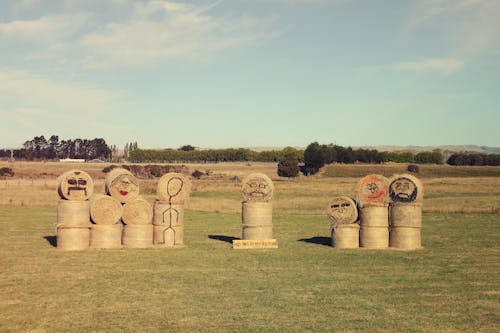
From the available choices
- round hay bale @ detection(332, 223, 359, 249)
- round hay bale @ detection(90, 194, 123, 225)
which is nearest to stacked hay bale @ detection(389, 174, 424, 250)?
round hay bale @ detection(332, 223, 359, 249)

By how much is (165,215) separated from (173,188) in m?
1.02

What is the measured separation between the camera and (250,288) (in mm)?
13617

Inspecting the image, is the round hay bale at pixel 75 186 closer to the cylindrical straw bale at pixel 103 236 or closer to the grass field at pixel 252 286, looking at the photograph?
the cylindrical straw bale at pixel 103 236

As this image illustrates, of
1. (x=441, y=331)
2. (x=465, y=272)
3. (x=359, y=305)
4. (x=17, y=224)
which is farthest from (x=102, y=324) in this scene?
(x=17, y=224)

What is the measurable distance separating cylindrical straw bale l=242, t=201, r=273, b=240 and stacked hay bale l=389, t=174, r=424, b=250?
4.34 meters

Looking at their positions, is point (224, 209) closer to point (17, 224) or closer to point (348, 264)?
point (17, 224)

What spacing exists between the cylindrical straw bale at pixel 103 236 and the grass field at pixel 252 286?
0.61m

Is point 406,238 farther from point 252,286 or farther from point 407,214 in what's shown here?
point 252,286

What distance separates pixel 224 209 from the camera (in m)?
38.4

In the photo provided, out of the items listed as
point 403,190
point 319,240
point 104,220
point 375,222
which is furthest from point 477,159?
point 104,220

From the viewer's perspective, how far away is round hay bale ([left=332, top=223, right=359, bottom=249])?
20.2 m

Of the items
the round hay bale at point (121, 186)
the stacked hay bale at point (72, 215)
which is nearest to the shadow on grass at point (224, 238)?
the round hay bale at point (121, 186)

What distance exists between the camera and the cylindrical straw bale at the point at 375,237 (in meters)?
20.1

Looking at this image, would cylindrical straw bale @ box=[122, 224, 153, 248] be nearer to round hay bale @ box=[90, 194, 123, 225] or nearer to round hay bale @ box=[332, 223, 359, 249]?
round hay bale @ box=[90, 194, 123, 225]
